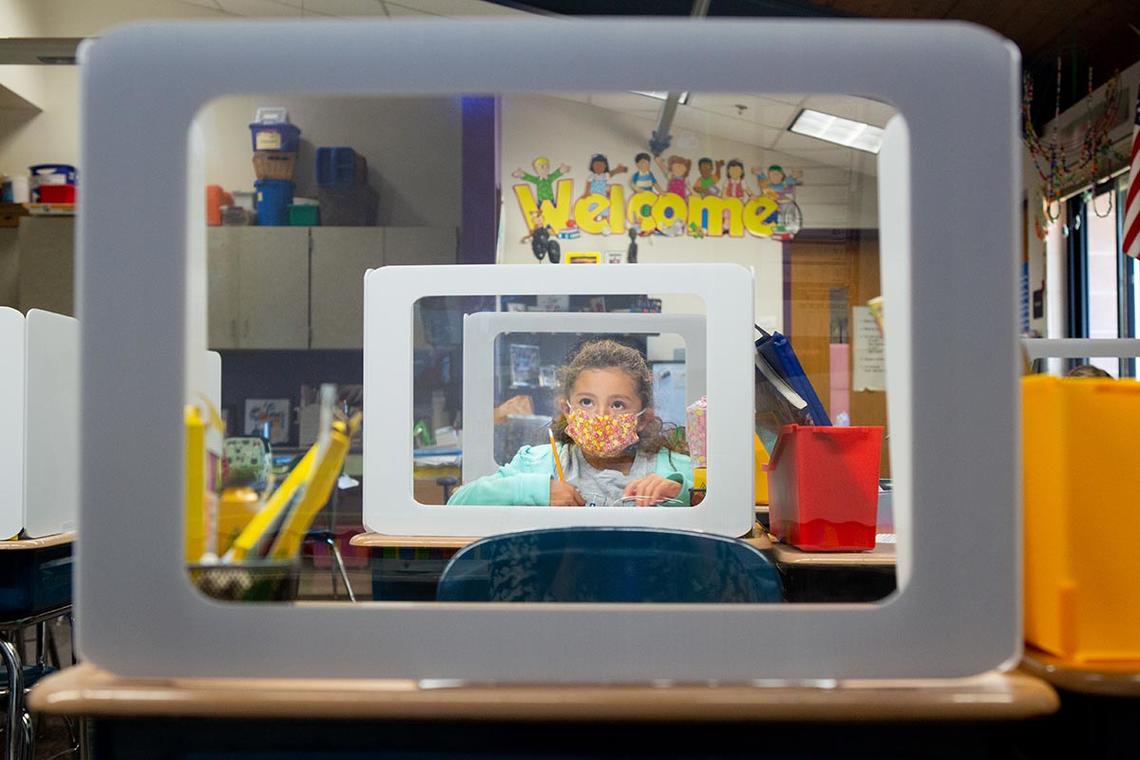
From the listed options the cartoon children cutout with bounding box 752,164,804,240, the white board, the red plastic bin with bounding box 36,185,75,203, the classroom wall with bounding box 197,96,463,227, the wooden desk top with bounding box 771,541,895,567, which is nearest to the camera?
the wooden desk top with bounding box 771,541,895,567

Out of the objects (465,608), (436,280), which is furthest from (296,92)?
(436,280)

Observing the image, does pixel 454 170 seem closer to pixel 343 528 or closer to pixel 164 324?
pixel 343 528

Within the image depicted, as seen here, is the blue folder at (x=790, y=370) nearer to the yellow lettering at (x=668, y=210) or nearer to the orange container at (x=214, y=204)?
the orange container at (x=214, y=204)

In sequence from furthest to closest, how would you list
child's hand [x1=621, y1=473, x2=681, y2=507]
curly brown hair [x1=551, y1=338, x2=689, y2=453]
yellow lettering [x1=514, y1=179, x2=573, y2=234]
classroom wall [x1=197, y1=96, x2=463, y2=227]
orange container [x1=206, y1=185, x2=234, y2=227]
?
yellow lettering [x1=514, y1=179, x2=573, y2=234] → classroom wall [x1=197, y1=96, x2=463, y2=227] → curly brown hair [x1=551, y1=338, x2=689, y2=453] → child's hand [x1=621, y1=473, x2=681, y2=507] → orange container [x1=206, y1=185, x2=234, y2=227]

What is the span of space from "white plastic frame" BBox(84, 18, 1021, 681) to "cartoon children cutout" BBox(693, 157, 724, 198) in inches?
254

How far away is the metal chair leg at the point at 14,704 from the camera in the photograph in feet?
8.68

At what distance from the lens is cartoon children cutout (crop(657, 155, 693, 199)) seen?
7.34 m

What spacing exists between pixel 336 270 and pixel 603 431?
3808mm

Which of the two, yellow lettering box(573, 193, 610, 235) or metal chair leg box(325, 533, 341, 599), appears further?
yellow lettering box(573, 193, 610, 235)

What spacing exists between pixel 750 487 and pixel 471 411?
2.65 feet

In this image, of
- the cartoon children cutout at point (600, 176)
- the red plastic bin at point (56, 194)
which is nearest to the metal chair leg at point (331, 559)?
the red plastic bin at point (56, 194)

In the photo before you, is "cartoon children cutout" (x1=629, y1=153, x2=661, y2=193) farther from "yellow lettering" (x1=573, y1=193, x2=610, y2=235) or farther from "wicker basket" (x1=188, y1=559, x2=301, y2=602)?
"wicker basket" (x1=188, y1=559, x2=301, y2=602)

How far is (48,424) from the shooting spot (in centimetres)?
308

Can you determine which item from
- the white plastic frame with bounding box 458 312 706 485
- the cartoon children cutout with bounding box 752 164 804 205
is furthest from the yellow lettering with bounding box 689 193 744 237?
the white plastic frame with bounding box 458 312 706 485
